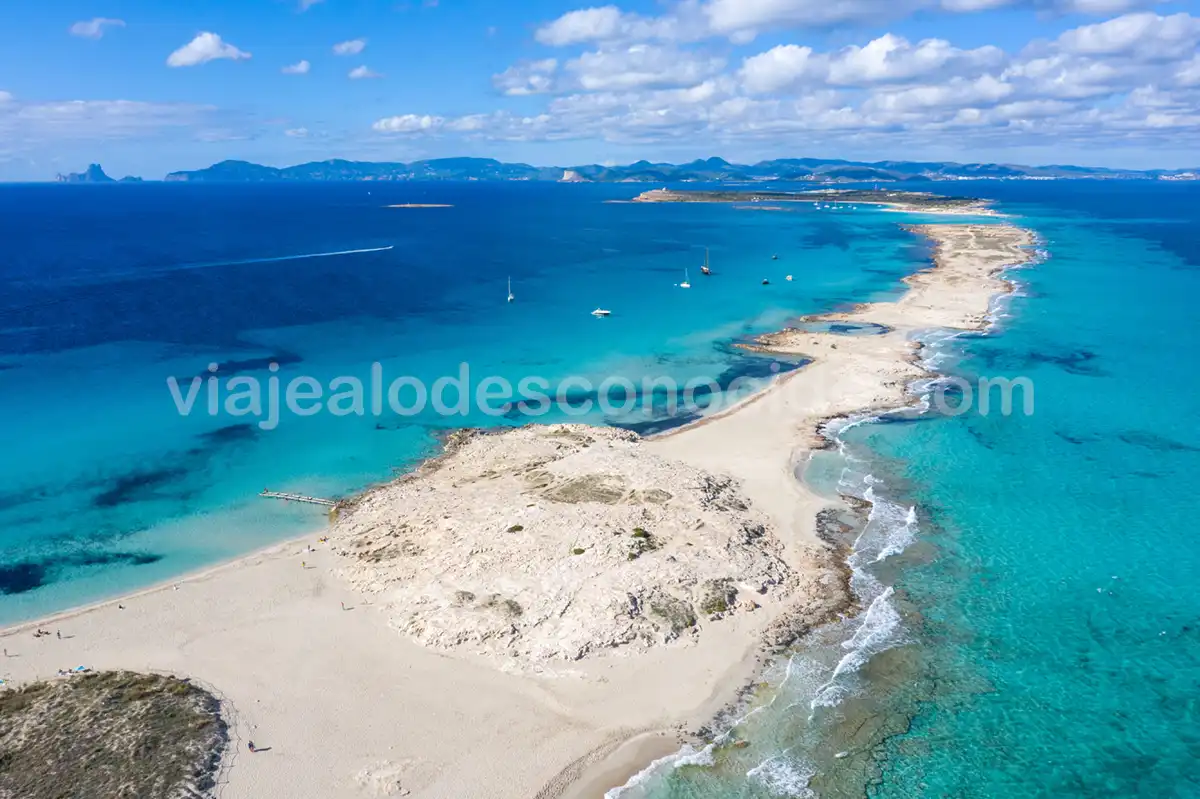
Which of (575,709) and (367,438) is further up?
(367,438)

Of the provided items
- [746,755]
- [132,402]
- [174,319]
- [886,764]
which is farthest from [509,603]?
[174,319]

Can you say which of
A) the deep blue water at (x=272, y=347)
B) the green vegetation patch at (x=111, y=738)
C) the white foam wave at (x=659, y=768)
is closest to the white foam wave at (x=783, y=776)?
the white foam wave at (x=659, y=768)

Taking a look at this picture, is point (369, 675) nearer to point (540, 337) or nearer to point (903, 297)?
point (540, 337)

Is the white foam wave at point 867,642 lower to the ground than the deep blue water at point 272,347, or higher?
lower

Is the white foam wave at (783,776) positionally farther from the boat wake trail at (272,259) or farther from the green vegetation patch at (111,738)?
the boat wake trail at (272,259)

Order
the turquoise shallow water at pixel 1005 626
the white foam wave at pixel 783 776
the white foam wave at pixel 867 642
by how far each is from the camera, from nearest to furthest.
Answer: the white foam wave at pixel 783 776, the turquoise shallow water at pixel 1005 626, the white foam wave at pixel 867 642

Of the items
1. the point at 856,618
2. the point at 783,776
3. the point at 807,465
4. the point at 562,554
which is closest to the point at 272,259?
the point at 807,465
